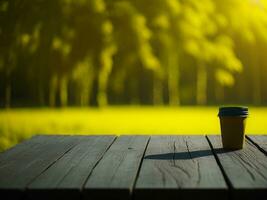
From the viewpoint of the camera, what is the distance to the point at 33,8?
8.55 metres

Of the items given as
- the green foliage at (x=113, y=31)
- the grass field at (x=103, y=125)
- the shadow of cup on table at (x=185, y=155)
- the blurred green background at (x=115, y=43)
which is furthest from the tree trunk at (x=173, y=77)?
the shadow of cup on table at (x=185, y=155)

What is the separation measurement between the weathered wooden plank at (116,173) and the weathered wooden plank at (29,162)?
24 centimetres

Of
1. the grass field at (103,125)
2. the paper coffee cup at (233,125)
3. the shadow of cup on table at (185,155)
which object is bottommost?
the grass field at (103,125)

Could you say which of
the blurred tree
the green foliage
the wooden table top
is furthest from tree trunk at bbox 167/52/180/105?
the wooden table top

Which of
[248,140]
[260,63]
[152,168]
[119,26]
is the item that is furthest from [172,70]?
[152,168]

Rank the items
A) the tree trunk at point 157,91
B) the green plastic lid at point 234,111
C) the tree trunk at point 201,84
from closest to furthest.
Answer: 1. the green plastic lid at point 234,111
2. the tree trunk at point 201,84
3. the tree trunk at point 157,91

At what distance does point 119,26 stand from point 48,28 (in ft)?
3.41

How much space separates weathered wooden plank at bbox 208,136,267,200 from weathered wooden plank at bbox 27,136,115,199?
0.56 m

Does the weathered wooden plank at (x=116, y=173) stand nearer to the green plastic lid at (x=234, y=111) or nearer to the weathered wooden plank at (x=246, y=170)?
the weathered wooden plank at (x=246, y=170)

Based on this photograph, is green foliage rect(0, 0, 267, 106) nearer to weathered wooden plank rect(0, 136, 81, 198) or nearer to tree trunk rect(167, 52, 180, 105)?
tree trunk rect(167, 52, 180, 105)

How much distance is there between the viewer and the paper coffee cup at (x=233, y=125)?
3.07 metres

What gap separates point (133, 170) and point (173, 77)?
12.0 metres

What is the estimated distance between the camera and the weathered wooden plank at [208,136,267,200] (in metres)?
1.96

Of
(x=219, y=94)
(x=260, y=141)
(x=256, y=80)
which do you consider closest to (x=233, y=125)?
(x=260, y=141)
